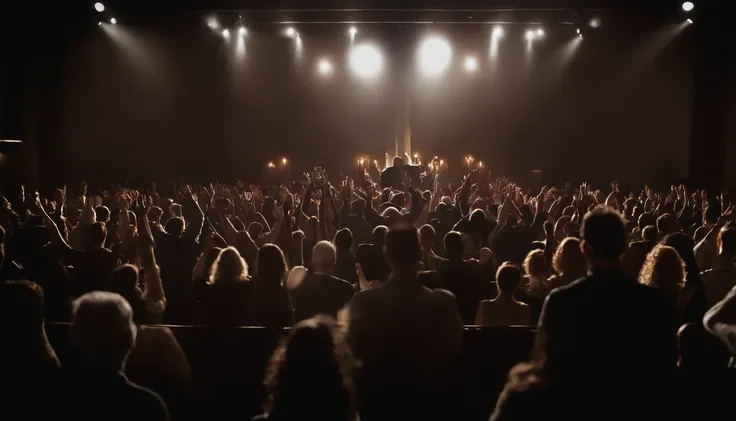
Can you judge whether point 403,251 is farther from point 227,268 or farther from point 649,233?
point 649,233

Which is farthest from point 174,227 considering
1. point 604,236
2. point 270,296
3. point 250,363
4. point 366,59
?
point 366,59

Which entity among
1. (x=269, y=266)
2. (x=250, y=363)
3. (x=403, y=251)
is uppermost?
(x=403, y=251)

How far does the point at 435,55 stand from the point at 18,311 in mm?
22156

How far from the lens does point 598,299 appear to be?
88.7 inches

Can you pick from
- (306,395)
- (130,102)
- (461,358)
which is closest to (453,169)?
(130,102)

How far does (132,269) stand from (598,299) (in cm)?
250

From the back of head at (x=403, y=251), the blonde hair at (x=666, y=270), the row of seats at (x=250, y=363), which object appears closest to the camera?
the back of head at (x=403, y=251)

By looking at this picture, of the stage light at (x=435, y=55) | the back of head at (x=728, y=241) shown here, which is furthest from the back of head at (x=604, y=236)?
the stage light at (x=435, y=55)

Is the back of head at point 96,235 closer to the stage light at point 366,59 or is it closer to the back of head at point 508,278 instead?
the back of head at point 508,278

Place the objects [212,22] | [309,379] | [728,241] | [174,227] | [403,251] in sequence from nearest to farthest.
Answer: [309,379], [403,251], [728,241], [174,227], [212,22]

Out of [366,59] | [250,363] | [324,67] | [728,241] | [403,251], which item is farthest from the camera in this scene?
[324,67]

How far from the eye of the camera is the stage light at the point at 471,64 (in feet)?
79.4

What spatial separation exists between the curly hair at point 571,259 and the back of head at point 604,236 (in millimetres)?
1857

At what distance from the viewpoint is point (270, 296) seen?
4094 millimetres
